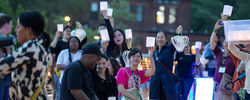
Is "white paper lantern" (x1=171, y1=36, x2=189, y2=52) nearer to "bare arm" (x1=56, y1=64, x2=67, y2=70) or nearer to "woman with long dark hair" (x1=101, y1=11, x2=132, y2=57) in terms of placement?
"woman with long dark hair" (x1=101, y1=11, x2=132, y2=57)

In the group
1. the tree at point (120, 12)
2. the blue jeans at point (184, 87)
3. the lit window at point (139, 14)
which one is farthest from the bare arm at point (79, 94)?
the lit window at point (139, 14)

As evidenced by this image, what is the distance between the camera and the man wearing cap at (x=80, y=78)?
369 cm

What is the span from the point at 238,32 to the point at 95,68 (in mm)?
2480

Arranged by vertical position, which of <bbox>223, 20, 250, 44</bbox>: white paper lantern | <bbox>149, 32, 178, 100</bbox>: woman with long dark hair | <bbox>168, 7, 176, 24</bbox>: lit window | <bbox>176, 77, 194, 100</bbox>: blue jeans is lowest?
<bbox>176, 77, 194, 100</bbox>: blue jeans

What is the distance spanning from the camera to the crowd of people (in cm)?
302

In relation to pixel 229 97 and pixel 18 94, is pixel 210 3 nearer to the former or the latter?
pixel 229 97

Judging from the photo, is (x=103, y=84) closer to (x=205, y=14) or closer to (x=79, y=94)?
(x=79, y=94)

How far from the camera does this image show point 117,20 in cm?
3206

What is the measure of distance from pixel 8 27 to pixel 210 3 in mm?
43715

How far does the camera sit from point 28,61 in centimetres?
296

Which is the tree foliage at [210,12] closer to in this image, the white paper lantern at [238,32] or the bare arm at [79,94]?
the white paper lantern at [238,32]

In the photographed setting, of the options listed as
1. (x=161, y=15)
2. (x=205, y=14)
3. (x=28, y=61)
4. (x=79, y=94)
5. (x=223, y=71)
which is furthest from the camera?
(x=205, y=14)

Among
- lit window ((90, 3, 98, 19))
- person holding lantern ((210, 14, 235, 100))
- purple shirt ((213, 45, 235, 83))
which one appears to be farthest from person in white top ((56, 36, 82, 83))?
lit window ((90, 3, 98, 19))

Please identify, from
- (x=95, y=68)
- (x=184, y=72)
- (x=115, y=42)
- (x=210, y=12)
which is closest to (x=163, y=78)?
(x=115, y=42)
